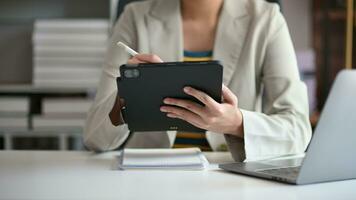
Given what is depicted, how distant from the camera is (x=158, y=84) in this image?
111 centimetres

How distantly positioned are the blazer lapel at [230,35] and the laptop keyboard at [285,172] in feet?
1.53

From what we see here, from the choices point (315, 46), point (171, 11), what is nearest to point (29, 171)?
point (171, 11)

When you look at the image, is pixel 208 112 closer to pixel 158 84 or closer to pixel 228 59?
pixel 158 84

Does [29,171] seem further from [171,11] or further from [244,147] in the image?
[171,11]

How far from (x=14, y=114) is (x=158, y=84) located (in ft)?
4.44

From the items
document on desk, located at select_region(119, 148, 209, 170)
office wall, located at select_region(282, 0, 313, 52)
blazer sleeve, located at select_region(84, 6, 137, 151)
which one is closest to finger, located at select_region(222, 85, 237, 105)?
document on desk, located at select_region(119, 148, 209, 170)

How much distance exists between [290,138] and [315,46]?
58.6 inches

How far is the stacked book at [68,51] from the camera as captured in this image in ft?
7.60

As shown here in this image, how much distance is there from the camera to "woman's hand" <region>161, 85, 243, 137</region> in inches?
44.9

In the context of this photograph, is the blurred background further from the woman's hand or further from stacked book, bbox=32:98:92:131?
the woman's hand

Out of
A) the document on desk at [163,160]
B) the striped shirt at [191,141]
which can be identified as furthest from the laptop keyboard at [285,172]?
the striped shirt at [191,141]

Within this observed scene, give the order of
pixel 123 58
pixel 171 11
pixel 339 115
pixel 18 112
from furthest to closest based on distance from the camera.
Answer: pixel 18 112, pixel 171 11, pixel 123 58, pixel 339 115

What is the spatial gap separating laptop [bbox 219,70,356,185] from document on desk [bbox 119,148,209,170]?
0.15 metres

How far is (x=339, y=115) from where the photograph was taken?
93 centimetres
